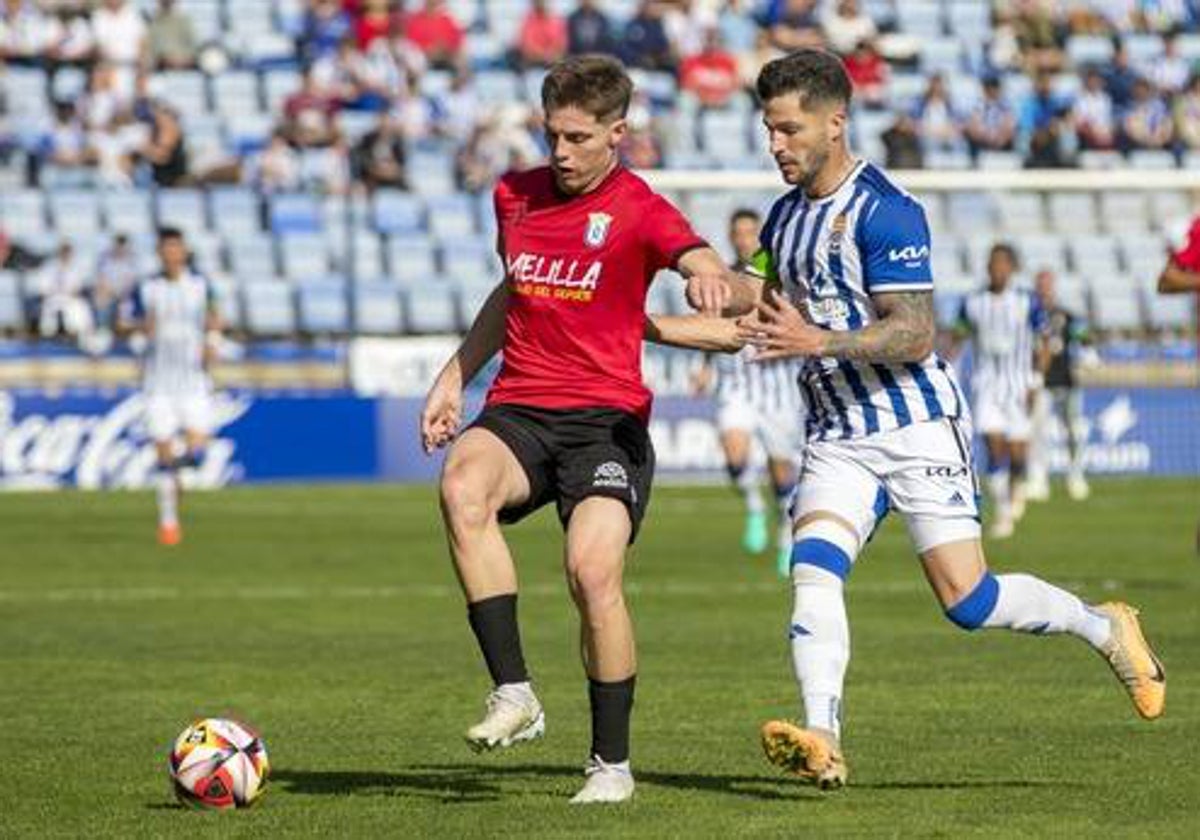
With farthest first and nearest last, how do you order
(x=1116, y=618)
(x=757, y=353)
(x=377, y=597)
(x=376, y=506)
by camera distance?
(x=376, y=506)
(x=377, y=597)
(x=1116, y=618)
(x=757, y=353)

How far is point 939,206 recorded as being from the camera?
33344mm

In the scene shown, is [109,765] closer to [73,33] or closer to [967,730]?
[967,730]

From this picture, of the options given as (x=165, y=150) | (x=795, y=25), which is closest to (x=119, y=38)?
(x=165, y=150)

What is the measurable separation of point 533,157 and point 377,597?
15.6m

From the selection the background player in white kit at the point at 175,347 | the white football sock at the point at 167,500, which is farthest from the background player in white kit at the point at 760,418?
the background player in white kit at the point at 175,347

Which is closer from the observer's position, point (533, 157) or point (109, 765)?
point (109, 765)

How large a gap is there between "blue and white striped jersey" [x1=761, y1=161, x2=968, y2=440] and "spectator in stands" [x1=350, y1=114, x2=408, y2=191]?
2503 cm

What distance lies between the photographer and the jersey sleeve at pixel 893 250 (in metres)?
9.67

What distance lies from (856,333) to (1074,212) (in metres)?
24.7

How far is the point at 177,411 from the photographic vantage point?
27203 mm

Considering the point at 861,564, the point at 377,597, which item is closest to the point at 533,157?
the point at 861,564

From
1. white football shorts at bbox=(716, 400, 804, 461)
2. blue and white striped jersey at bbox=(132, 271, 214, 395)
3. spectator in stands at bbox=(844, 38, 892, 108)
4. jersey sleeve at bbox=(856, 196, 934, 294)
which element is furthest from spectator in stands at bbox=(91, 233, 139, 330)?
jersey sleeve at bbox=(856, 196, 934, 294)

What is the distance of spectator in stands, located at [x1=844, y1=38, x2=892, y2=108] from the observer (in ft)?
123

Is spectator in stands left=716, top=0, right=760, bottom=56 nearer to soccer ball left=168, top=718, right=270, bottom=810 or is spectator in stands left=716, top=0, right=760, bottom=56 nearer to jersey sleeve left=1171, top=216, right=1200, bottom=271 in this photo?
jersey sleeve left=1171, top=216, right=1200, bottom=271
